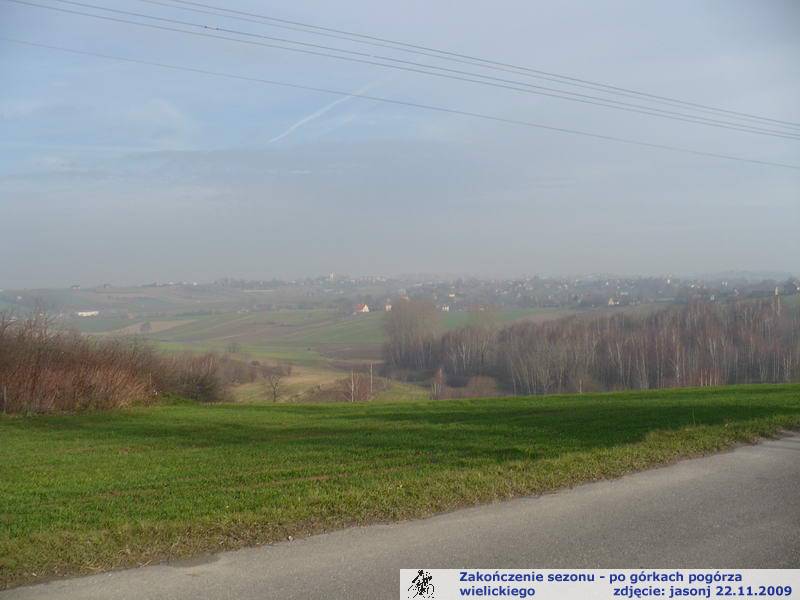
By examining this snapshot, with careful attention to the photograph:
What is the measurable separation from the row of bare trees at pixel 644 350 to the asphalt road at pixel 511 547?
3404 cm

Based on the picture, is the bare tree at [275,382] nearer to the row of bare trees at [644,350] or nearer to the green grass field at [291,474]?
the row of bare trees at [644,350]

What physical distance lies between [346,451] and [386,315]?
164 ft

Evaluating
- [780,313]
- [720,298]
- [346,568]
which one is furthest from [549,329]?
[346,568]

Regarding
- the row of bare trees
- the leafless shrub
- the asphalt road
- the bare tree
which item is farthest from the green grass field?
the bare tree

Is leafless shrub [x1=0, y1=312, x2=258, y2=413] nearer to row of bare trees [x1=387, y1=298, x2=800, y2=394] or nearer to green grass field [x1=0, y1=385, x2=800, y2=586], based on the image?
green grass field [x1=0, y1=385, x2=800, y2=586]

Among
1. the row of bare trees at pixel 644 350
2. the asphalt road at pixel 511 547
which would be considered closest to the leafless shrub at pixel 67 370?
the row of bare trees at pixel 644 350

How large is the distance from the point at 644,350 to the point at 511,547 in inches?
1472

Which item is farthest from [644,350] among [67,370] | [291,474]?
[291,474]

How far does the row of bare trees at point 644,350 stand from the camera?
123 ft

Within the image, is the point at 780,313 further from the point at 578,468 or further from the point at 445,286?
the point at 445,286

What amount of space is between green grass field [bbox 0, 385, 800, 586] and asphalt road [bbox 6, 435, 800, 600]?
0.36 metres

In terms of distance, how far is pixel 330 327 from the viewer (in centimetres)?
7125

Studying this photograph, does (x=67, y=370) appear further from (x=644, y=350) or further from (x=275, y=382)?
(x=644, y=350)

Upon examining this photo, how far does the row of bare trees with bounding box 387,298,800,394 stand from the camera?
37469 mm
